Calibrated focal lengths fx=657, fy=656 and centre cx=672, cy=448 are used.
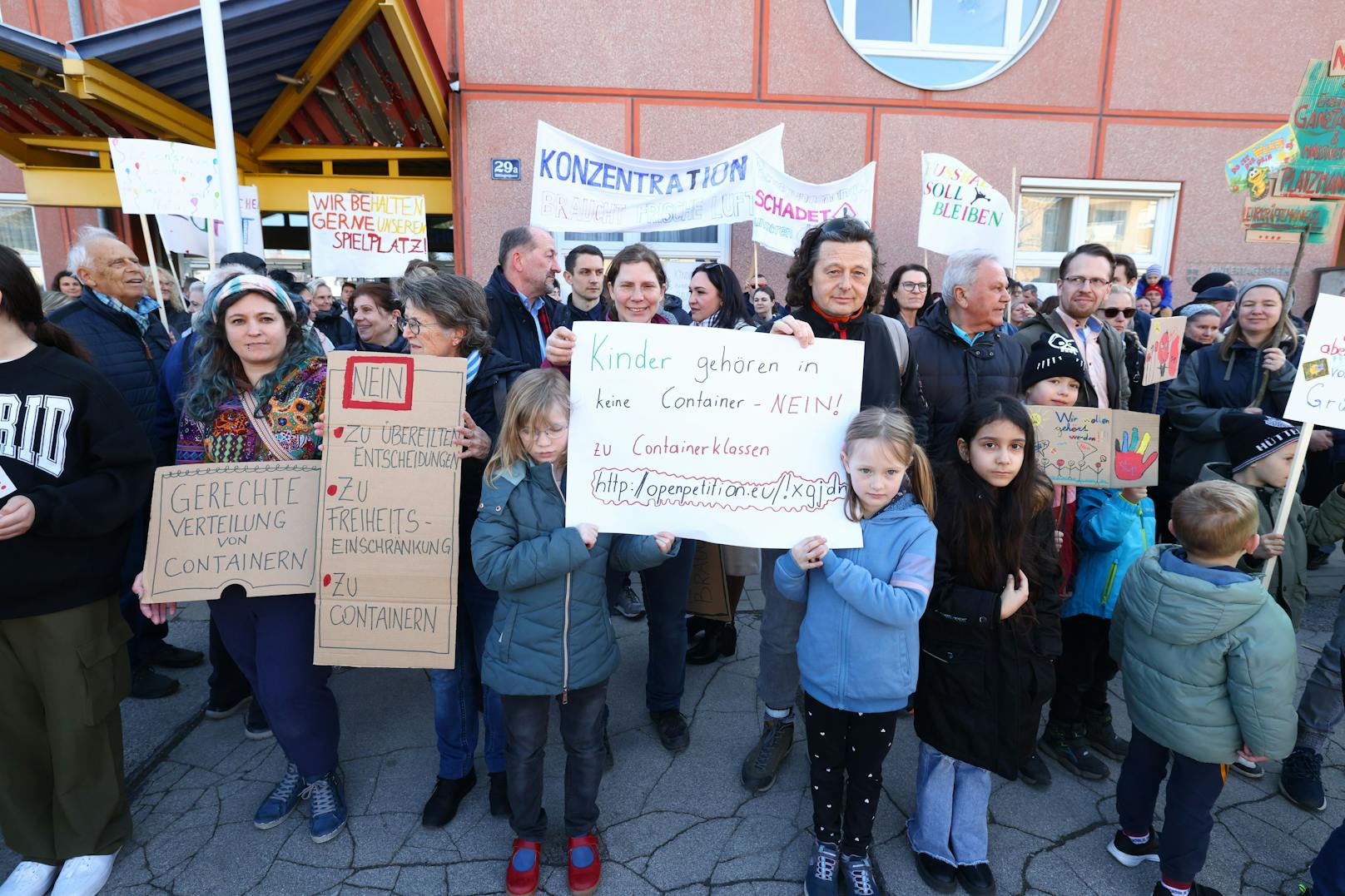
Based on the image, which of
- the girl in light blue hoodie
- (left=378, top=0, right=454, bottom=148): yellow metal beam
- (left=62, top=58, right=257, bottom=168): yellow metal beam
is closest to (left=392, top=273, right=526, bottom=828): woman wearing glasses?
the girl in light blue hoodie

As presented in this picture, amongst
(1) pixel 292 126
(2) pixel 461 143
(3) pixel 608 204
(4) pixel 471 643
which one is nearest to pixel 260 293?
(4) pixel 471 643

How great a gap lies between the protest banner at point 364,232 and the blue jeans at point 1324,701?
599cm

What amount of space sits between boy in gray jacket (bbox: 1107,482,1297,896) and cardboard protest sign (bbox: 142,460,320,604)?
2642 mm

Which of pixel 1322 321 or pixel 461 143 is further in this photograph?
pixel 461 143

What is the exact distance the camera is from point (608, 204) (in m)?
5.87

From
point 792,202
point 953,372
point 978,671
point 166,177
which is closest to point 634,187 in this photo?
point 792,202

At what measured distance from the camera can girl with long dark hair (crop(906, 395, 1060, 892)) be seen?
1.96m

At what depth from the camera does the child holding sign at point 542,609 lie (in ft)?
6.26

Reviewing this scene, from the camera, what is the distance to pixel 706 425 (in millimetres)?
1962

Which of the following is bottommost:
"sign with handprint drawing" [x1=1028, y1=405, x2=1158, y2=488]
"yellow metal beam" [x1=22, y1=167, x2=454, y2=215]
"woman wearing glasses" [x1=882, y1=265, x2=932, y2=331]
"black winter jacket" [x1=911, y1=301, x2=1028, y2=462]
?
"sign with handprint drawing" [x1=1028, y1=405, x2=1158, y2=488]

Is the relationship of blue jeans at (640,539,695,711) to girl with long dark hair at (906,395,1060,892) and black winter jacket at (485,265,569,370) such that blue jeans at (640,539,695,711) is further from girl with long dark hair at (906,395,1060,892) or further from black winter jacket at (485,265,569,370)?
black winter jacket at (485,265,569,370)

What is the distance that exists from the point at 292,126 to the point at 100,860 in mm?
8439

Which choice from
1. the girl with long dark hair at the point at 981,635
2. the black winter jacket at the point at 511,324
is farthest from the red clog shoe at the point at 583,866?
the black winter jacket at the point at 511,324

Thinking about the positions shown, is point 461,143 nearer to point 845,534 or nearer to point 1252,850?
point 845,534
